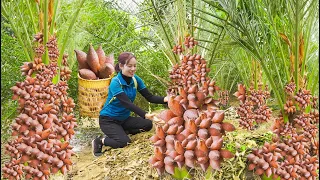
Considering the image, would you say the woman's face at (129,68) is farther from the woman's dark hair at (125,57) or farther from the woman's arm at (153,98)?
the woman's arm at (153,98)

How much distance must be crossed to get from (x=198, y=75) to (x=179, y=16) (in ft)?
1.11

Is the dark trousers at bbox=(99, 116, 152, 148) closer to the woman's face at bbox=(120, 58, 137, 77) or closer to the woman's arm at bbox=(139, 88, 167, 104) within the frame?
the woman's arm at bbox=(139, 88, 167, 104)

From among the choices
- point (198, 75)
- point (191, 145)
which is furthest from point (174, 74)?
point (191, 145)

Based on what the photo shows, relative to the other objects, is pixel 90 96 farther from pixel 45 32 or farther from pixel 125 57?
pixel 45 32

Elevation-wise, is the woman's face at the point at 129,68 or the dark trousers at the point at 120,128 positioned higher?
the woman's face at the point at 129,68

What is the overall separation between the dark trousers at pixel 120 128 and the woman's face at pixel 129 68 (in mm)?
348

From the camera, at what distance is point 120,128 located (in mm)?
2451

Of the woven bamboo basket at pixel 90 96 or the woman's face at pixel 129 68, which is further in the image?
the woven bamboo basket at pixel 90 96

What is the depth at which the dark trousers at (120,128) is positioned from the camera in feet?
7.84

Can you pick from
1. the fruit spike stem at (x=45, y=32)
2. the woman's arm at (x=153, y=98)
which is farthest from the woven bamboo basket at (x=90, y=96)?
the fruit spike stem at (x=45, y=32)

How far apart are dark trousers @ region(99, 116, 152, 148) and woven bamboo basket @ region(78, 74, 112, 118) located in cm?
43

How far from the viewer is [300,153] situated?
1373 mm

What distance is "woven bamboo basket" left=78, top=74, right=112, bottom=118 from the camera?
2912mm

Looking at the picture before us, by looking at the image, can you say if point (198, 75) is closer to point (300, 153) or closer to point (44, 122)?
point (300, 153)
